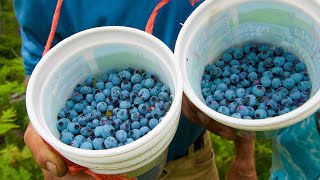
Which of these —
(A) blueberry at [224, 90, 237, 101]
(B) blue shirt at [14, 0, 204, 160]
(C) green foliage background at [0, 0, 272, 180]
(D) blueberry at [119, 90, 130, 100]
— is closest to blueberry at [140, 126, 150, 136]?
(D) blueberry at [119, 90, 130, 100]

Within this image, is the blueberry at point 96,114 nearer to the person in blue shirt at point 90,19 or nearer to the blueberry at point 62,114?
the blueberry at point 62,114

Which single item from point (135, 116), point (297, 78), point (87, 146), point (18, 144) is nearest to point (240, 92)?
point (297, 78)

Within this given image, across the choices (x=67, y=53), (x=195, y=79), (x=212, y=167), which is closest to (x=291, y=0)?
(x=195, y=79)

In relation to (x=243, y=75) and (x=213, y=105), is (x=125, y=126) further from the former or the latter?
(x=243, y=75)

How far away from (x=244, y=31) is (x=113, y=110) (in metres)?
0.38

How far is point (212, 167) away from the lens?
1.79 meters

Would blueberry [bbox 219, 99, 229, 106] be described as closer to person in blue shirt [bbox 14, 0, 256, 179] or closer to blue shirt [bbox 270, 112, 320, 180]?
person in blue shirt [bbox 14, 0, 256, 179]

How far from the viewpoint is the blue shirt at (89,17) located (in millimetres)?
1288

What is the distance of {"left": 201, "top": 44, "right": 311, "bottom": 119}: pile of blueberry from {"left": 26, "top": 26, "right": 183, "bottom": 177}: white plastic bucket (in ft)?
0.40

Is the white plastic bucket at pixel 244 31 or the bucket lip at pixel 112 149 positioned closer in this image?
the bucket lip at pixel 112 149

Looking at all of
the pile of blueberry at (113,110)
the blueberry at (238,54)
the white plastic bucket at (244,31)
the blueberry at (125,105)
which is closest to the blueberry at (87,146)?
the pile of blueberry at (113,110)

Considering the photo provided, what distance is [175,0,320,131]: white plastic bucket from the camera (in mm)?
1063

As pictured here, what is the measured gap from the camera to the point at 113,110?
1021 millimetres

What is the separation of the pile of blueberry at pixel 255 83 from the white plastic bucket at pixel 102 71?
0.12 meters
